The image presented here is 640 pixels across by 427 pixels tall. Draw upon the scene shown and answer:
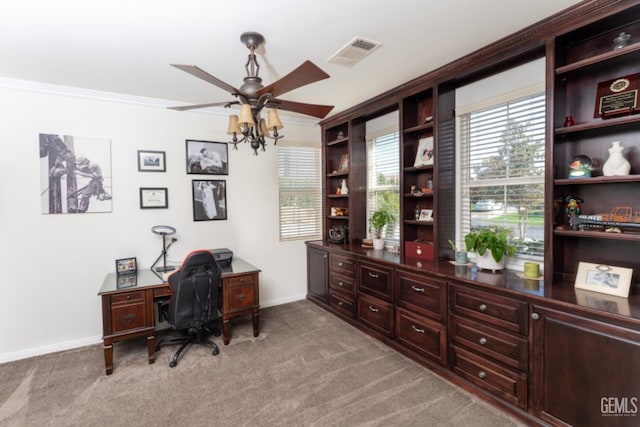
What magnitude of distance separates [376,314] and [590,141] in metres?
2.27

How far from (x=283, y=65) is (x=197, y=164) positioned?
1.75 meters

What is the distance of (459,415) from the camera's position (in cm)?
205

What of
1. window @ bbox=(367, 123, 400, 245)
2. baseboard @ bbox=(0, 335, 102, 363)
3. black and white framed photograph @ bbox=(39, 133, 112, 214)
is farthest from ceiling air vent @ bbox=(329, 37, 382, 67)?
baseboard @ bbox=(0, 335, 102, 363)

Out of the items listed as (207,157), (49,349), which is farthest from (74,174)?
(49,349)

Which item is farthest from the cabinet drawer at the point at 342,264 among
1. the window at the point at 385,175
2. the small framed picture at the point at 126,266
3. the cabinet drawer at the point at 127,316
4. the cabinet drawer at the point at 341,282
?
the small framed picture at the point at 126,266

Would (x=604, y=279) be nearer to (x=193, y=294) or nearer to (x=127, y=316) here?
(x=193, y=294)

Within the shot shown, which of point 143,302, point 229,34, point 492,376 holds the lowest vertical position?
point 492,376

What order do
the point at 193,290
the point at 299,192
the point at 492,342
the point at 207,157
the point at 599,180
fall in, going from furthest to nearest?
the point at 299,192
the point at 207,157
the point at 193,290
the point at 492,342
the point at 599,180

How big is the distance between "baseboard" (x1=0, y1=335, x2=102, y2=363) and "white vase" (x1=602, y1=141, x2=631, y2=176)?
466cm

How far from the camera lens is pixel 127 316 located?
2.64 metres

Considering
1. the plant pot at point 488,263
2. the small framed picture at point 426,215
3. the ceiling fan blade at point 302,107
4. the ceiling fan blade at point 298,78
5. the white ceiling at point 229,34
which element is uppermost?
the white ceiling at point 229,34

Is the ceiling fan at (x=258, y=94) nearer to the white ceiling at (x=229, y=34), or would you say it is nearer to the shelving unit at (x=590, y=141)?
the white ceiling at (x=229, y=34)

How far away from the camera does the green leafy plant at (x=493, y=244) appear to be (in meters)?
2.39

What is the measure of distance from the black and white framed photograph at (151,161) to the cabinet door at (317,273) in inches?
86.1
